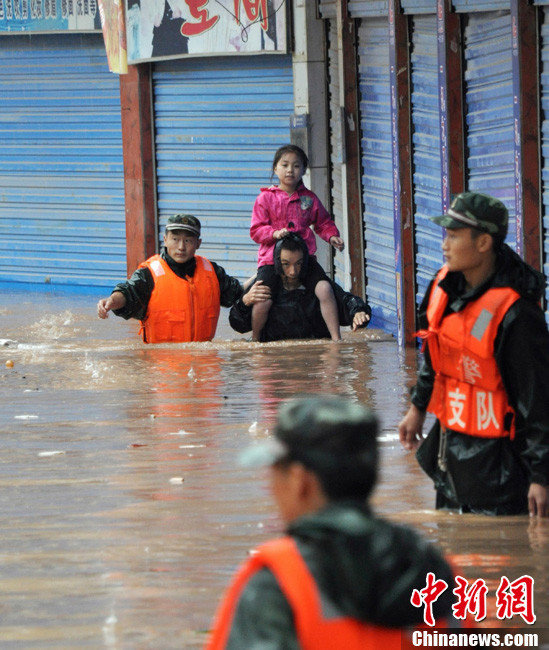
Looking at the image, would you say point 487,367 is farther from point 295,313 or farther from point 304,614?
point 295,313

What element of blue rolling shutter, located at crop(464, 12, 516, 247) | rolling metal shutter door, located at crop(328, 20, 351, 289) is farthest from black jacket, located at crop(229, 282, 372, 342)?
rolling metal shutter door, located at crop(328, 20, 351, 289)

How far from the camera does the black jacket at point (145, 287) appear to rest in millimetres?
11336

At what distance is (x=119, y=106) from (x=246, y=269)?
298cm

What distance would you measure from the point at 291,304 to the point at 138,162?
6.17 meters

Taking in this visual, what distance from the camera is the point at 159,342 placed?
1190 cm

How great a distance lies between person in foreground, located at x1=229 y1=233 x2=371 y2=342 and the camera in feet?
38.7

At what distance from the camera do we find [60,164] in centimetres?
1908

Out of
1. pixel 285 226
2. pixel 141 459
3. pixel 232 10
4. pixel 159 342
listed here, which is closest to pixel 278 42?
pixel 232 10

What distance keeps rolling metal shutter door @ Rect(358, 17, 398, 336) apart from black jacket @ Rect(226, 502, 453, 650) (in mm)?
10839

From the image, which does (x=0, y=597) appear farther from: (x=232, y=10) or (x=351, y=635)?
(x=232, y=10)

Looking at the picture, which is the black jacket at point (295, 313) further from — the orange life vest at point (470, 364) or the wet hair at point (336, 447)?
the wet hair at point (336, 447)

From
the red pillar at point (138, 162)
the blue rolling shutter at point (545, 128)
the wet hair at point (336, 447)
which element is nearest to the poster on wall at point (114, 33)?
the red pillar at point (138, 162)

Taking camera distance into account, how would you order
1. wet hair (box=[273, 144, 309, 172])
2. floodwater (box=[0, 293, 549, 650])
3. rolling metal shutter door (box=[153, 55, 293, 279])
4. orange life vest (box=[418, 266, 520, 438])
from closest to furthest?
floodwater (box=[0, 293, 549, 650]), orange life vest (box=[418, 266, 520, 438]), wet hair (box=[273, 144, 309, 172]), rolling metal shutter door (box=[153, 55, 293, 279])

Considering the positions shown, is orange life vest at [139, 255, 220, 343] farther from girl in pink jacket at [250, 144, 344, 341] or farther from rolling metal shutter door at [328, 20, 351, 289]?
rolling metal shutter door at [328, 20, 351, 289]
